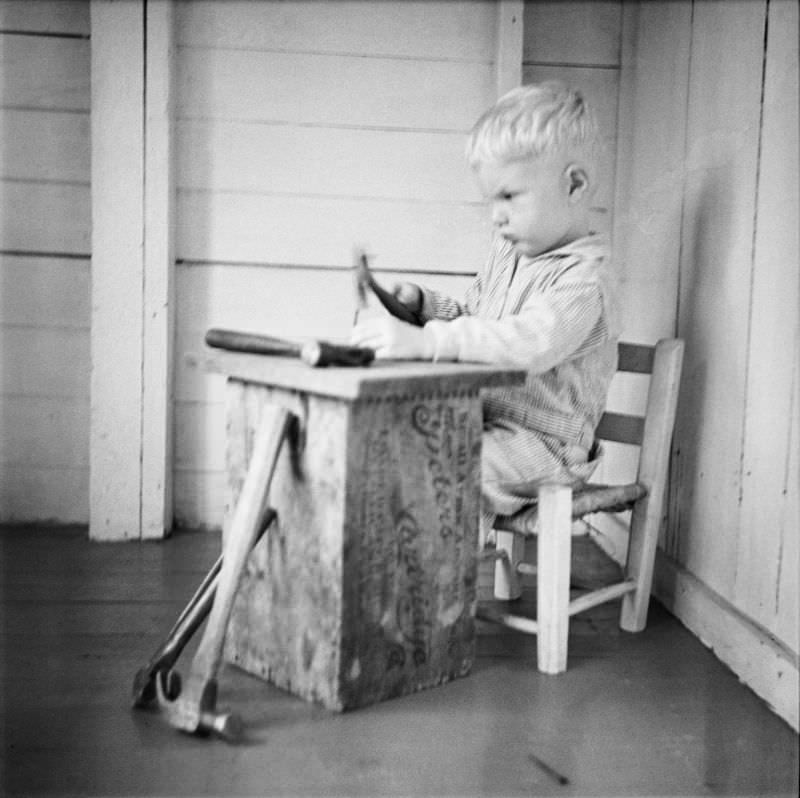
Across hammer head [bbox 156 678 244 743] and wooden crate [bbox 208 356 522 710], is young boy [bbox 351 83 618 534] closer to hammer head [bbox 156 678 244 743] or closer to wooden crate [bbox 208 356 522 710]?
wooden crate [bbox 208 356 522 710]

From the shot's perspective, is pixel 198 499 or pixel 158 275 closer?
pixel 158 275

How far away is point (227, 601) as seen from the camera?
144cm

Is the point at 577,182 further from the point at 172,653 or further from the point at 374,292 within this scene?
the point at 172,653

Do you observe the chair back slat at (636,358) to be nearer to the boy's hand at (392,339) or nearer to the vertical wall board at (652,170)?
the vertical wall board at (652,170)

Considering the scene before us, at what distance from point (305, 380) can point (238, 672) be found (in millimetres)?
548

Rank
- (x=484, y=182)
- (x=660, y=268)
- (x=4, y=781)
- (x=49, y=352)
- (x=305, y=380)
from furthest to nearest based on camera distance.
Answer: (x=49, y=352) < (x=660, y=268) < (x=484, y=182) < (x=305, y=380) < (x=4, y=781)

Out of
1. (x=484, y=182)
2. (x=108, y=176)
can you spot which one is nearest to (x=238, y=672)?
(x=484, y=182)

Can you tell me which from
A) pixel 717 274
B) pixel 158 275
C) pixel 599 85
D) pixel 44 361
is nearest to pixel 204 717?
pixel 717 274

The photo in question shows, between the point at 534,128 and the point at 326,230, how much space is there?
92 centimetres

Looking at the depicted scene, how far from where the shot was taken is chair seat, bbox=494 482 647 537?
5.68 feet

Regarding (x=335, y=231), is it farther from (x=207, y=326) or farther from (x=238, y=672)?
(x=238, y=672)

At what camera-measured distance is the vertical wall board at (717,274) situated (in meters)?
1.72

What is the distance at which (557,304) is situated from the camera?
1683mm

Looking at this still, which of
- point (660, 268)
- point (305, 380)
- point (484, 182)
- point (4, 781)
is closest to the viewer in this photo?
point (4, 781)
